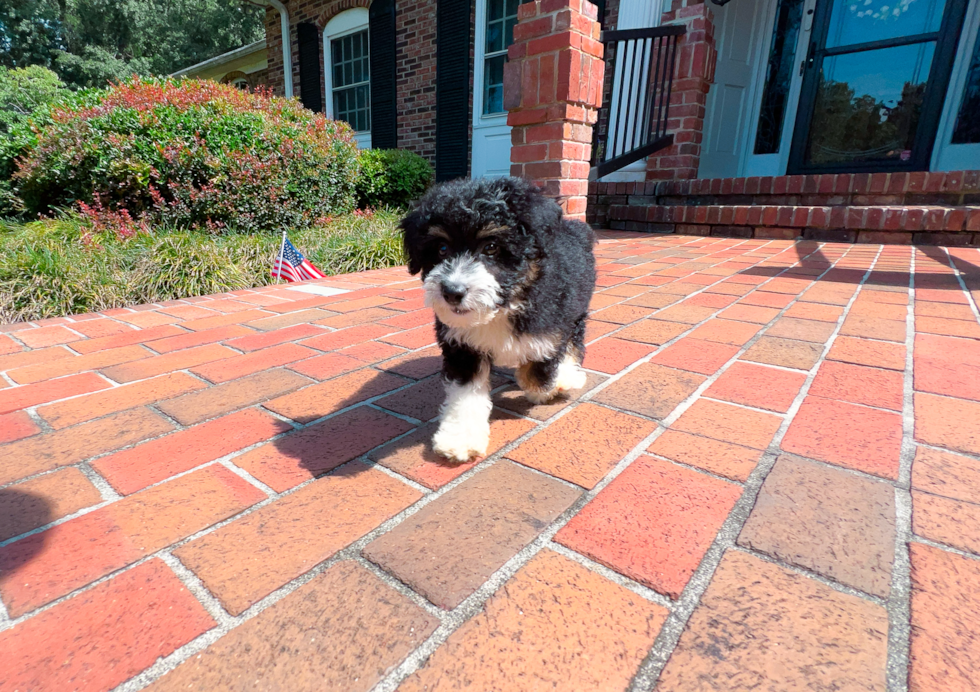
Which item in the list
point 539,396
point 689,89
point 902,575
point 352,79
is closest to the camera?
point 902,575

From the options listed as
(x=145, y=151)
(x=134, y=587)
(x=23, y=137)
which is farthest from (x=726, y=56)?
(x=23, y=137)

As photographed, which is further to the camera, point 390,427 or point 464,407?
point 390,427

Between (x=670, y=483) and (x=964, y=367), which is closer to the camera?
(x=670, y=483)

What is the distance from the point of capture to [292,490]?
1.63 m

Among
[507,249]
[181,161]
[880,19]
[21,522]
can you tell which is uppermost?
[880,19]

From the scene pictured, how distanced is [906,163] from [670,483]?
28.2 feet

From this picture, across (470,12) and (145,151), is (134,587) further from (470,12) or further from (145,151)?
(470,12)

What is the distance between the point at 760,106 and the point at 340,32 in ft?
32.1

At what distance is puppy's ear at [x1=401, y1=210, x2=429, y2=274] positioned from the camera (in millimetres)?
1725

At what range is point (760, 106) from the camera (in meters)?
8.30

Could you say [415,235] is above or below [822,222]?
below

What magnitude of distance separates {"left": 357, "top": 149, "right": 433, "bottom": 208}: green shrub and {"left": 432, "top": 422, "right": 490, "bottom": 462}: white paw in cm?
700

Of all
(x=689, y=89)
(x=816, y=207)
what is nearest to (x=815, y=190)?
(x=816, y=207)

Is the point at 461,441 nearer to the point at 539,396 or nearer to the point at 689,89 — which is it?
the point at 539,396
